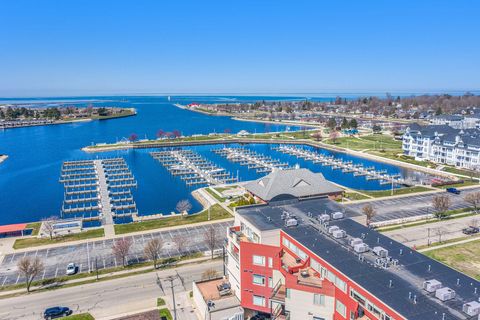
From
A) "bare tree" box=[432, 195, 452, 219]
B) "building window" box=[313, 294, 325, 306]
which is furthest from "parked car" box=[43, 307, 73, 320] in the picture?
"bare tree" box=[432, 195, 452, 219]

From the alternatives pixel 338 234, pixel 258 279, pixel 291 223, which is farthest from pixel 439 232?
pixel 258 279

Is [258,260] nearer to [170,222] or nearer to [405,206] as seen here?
[170,222]

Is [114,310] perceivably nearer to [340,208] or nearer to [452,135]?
[340,208]

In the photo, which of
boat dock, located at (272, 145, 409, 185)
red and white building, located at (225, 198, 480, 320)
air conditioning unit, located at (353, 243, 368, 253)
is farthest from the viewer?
boat dock, located at (272, 145, 409, 185)

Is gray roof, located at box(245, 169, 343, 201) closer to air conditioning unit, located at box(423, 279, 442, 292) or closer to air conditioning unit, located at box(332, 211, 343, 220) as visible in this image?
air conditioning unit, located at box(332, 211, 343, 220)

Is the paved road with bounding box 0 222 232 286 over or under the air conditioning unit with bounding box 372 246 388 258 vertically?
under

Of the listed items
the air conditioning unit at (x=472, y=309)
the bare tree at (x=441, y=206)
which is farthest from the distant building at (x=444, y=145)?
the air conditioning unit at (x=472, y=309)
